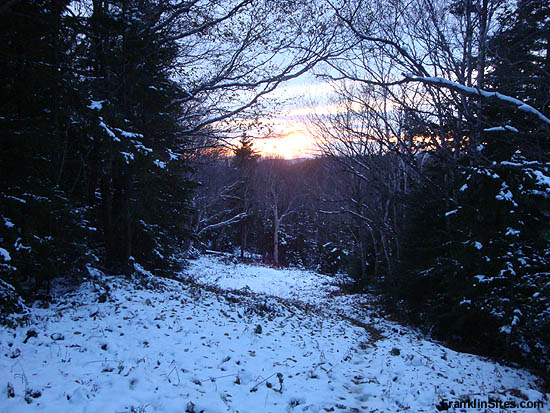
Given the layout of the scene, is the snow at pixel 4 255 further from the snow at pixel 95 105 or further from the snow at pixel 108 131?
the snow at pixel 95 105

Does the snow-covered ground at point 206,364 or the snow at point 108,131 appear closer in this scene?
the snow-covered ground at point 206,364

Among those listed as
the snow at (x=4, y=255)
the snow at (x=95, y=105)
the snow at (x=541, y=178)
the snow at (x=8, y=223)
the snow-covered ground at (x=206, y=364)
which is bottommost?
the snow-covered ground at (x=206, y=364)

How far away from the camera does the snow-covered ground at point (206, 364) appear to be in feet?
11.2

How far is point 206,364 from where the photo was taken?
14.5 ft

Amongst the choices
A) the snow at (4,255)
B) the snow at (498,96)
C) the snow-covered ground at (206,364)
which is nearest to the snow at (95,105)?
the snow at (4,255)

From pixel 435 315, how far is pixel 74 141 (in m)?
10.1

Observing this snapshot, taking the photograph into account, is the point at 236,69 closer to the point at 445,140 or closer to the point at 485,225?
the point at 445,140

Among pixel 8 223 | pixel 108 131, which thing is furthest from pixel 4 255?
pixel 108 131

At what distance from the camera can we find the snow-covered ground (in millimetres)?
3408

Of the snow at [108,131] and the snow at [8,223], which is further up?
the snow at [108,131]

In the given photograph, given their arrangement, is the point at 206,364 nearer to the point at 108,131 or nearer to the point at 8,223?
the point at 8,223

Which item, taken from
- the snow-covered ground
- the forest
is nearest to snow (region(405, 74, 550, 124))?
the forest

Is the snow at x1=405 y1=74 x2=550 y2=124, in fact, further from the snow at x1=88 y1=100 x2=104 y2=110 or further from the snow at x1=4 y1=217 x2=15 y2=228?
the snow at x1=4 y1=217 x2=15 y2=228

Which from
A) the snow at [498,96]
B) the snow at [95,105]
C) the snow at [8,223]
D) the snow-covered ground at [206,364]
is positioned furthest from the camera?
the snow at [95,105]
